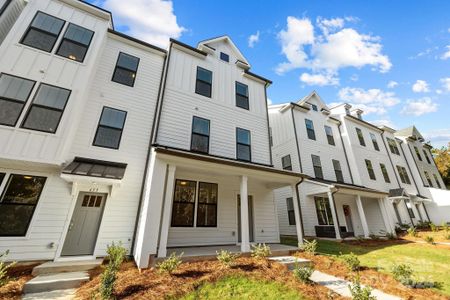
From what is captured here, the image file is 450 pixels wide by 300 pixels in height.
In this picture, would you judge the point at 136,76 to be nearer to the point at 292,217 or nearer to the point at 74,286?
the point at 74,286

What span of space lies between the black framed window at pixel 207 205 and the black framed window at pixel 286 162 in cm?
849

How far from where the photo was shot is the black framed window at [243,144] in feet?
34.5

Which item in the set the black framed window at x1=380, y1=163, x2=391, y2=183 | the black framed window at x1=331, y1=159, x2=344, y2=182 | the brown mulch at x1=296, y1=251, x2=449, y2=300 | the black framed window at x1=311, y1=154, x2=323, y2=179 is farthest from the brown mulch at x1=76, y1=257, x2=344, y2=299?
the black framed window at x1=380, y1=163, x2=391, y2=183

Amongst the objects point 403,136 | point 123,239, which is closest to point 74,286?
point 123,239

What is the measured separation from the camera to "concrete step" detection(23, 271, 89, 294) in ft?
14.8

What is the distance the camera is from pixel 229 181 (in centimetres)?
956

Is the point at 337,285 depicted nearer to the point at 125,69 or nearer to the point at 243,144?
the point at 243,144

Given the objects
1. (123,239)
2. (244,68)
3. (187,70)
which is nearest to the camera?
(123,239)

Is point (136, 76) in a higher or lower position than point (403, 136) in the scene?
lower

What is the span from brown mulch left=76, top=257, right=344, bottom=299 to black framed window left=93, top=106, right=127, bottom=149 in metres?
4.44

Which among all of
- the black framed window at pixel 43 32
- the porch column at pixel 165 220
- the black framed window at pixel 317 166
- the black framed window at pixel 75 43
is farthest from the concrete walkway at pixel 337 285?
the black framed window at pixel 43 32

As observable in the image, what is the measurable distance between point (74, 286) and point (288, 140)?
15275 millimetres

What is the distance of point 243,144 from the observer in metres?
10.8

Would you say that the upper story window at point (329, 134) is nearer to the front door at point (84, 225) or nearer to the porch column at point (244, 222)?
the porch column at point (244, 222)
